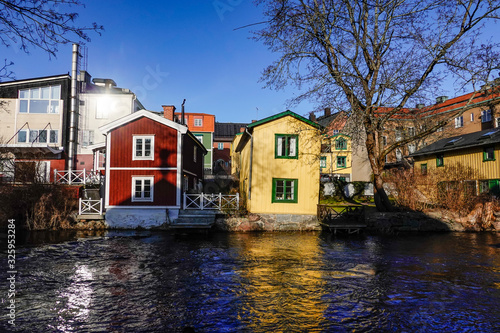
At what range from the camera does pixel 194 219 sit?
1869cm

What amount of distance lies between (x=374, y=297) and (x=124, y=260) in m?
8.50

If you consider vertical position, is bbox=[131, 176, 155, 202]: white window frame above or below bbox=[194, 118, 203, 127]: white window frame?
below

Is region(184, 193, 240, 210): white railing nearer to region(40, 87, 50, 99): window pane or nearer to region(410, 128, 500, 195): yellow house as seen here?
region(410, 128, 500, 195): yellow house

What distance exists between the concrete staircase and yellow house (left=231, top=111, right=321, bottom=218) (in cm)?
274

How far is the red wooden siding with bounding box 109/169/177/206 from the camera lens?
62.2 feet

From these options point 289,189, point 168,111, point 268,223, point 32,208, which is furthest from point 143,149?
point 289,189

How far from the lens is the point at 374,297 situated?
729cm

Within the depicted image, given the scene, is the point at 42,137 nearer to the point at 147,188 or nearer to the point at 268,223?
the point at 147,188

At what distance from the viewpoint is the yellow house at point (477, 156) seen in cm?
2469

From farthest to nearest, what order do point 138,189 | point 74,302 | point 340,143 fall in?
point 340,143 < point 138,189 < point 74,302

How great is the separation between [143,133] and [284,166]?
30.9 ft

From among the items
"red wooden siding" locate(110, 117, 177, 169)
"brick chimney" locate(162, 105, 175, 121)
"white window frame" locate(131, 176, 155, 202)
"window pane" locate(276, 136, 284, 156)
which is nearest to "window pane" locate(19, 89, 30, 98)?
"brick chimney" locate(162, 105, 175, 121)

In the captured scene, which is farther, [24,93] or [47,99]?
[47,99]

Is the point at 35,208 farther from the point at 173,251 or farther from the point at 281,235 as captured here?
the point at 281,235
